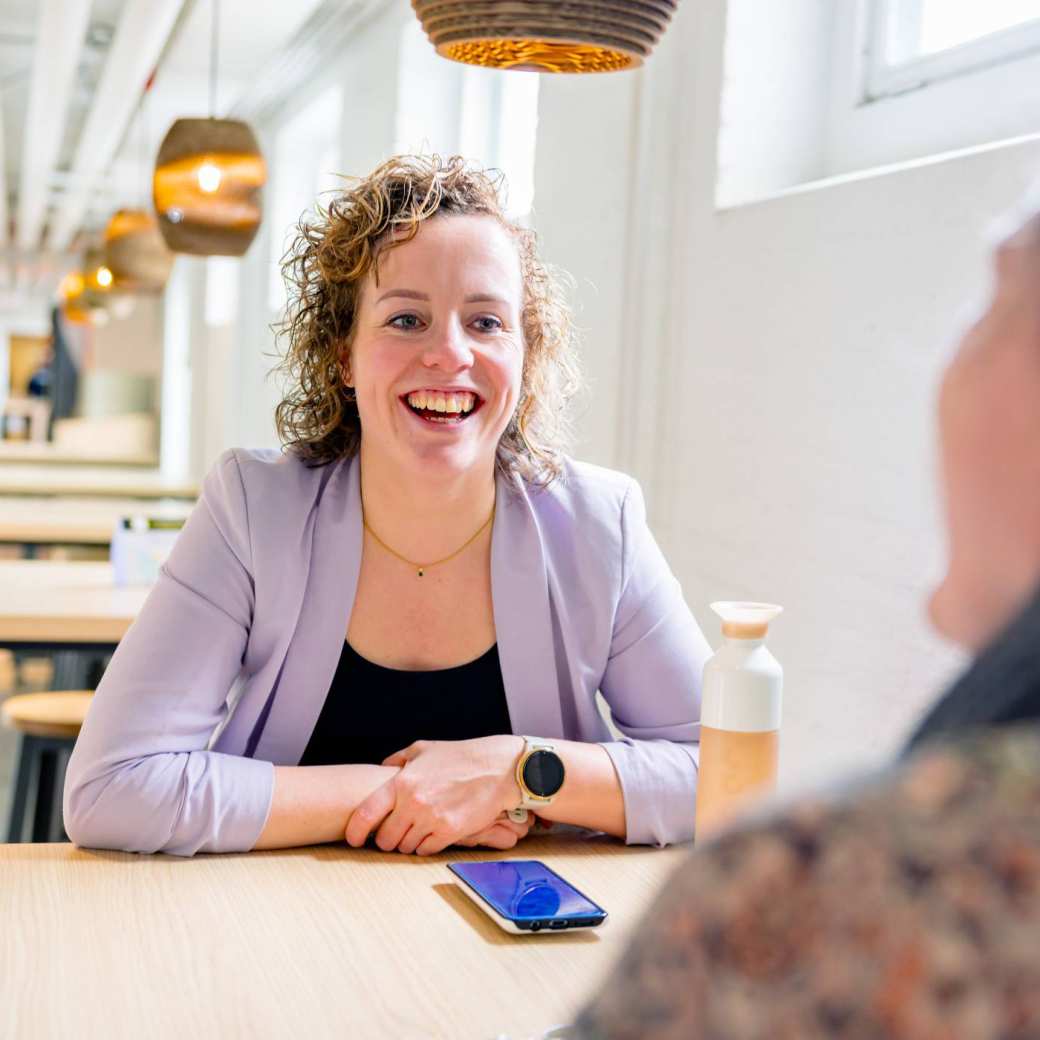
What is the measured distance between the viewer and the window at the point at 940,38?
2.12m

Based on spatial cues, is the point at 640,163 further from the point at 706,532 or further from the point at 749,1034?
the point at 749,1034

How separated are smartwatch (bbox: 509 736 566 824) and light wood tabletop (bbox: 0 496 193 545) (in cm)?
375

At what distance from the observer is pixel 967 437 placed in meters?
0.40

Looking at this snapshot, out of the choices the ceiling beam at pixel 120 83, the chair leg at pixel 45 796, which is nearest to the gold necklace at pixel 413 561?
the chair leg at pixel 45 796

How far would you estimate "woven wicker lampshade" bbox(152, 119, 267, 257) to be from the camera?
11.1ft

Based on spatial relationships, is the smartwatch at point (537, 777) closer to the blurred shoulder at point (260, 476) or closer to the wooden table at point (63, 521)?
the blurred shoulder at point (260, 476)

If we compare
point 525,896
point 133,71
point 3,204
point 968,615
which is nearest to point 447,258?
point 525,896

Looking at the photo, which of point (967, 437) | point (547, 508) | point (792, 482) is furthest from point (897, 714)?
point (967, 437)

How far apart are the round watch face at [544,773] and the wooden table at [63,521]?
12.3ft

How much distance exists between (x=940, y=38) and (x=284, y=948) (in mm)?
1886

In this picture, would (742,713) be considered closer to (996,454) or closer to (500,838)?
(500,838)

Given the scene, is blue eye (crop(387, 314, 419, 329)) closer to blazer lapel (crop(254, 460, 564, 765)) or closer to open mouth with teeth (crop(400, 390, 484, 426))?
open mouth with teeth (crop(400, 390, 484, 426))

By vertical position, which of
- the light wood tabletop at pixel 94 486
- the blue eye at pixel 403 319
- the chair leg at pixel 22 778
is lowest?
the chair leg at pixel 22 778

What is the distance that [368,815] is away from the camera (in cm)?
146
